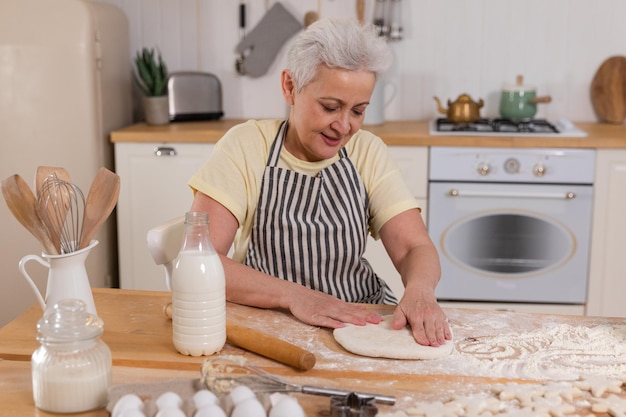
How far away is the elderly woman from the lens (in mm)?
1743

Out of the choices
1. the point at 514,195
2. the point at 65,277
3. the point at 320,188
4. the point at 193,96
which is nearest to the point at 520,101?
the point at 514,195

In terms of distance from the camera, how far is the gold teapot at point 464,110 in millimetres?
3285

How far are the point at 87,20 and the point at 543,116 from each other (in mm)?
1934

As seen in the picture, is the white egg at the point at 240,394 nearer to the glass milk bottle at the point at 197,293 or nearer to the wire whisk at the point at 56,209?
the glass milk bottle at the point at 197,293


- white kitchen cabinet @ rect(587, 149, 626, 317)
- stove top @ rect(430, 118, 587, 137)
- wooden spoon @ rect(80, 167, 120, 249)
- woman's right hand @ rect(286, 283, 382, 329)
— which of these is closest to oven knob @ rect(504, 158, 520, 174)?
stove top @ rect(430, 118, 587, 137)

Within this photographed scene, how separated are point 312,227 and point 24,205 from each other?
0.73 meters

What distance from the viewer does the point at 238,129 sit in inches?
75.7

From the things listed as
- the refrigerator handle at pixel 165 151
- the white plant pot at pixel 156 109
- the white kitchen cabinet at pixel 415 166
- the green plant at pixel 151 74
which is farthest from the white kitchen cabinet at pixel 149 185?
the white kitchen cabinet at pixel 415 166

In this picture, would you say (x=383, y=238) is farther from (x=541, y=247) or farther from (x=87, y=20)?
(x=87, y=20)

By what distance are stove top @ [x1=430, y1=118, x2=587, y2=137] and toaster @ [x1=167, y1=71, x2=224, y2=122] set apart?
93 centimetres

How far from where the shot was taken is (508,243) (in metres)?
3.13

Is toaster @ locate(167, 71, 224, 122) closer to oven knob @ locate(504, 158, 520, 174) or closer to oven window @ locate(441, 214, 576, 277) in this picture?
oven window @ locate(441, 214, 576, 277)

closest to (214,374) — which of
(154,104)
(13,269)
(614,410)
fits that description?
(614,410)

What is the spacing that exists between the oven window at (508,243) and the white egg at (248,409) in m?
2.16
